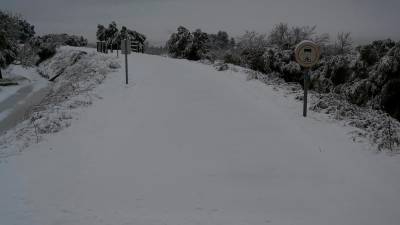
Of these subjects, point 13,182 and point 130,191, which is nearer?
point 130,191

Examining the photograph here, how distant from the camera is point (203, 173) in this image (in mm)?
6496

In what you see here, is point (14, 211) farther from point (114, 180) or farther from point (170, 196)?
point (170, 196)

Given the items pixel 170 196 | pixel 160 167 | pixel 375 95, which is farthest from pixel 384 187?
pixel 375 95

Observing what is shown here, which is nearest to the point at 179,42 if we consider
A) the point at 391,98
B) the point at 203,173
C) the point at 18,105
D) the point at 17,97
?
the point at 17,97

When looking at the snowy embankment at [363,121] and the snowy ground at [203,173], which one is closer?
the snowy ground at [203,173]

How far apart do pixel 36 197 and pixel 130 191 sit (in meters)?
1.49

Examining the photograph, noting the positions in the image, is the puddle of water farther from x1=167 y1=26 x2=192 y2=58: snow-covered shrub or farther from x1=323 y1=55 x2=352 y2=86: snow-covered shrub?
x1=167 y1=26 x2=192 y2=58: snow-covered shrub

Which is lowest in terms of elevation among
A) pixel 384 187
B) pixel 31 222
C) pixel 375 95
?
pixel 31 222

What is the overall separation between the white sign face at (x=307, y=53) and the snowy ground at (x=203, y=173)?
146 centimetres

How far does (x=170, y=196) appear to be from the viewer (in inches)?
223

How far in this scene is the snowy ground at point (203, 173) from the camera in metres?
5.07

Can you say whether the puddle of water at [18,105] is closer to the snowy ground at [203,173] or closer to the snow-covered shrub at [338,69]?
the snowy ground at [203,173]

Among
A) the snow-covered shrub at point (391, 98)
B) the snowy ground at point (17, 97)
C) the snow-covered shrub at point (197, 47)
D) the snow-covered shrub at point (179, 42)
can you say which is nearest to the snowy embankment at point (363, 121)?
the snow-covered shrub at point (391, 98)

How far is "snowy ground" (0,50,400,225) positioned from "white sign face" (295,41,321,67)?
1.46 metres
